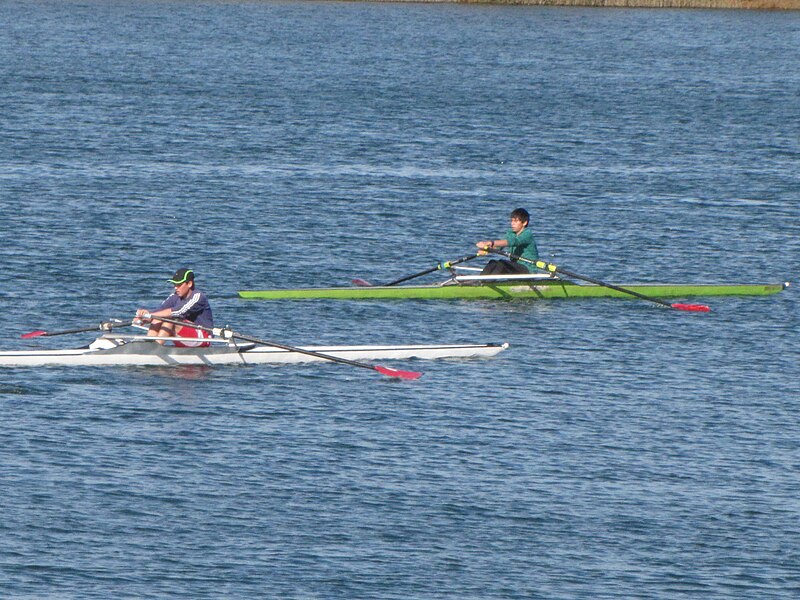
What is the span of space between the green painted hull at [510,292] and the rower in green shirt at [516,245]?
347 millimetres

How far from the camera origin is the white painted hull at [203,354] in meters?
24.8

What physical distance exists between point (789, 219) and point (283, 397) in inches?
855

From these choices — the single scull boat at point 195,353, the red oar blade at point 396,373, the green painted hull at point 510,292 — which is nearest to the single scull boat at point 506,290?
the green painted hull at point 510,292

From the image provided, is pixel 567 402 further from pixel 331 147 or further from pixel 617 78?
pixel 617 78

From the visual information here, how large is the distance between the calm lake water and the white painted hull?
26 centimetres

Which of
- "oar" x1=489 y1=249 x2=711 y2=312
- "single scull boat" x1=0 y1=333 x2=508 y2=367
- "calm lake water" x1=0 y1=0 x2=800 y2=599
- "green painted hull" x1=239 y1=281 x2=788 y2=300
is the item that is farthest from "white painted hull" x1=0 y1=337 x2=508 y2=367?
"oar" x1=489 y1=249 x2=711 y2=312

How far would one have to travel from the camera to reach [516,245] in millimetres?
31281

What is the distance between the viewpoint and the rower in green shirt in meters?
31.0

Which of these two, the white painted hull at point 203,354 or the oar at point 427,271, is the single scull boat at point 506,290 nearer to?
the oar at point 427,271

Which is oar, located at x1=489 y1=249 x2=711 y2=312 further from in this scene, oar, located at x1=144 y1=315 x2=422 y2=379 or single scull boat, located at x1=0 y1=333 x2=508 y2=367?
oar, located at x1=144 y1=315 x2=422 y2=379

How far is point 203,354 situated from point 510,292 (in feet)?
27.4

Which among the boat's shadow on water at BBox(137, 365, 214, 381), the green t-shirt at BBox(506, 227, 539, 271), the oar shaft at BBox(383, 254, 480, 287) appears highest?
the green t-shirt at BBox(506, 227, 539, 271)

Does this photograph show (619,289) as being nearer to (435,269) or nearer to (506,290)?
(506,290)

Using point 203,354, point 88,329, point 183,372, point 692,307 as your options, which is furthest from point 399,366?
point 692,307
